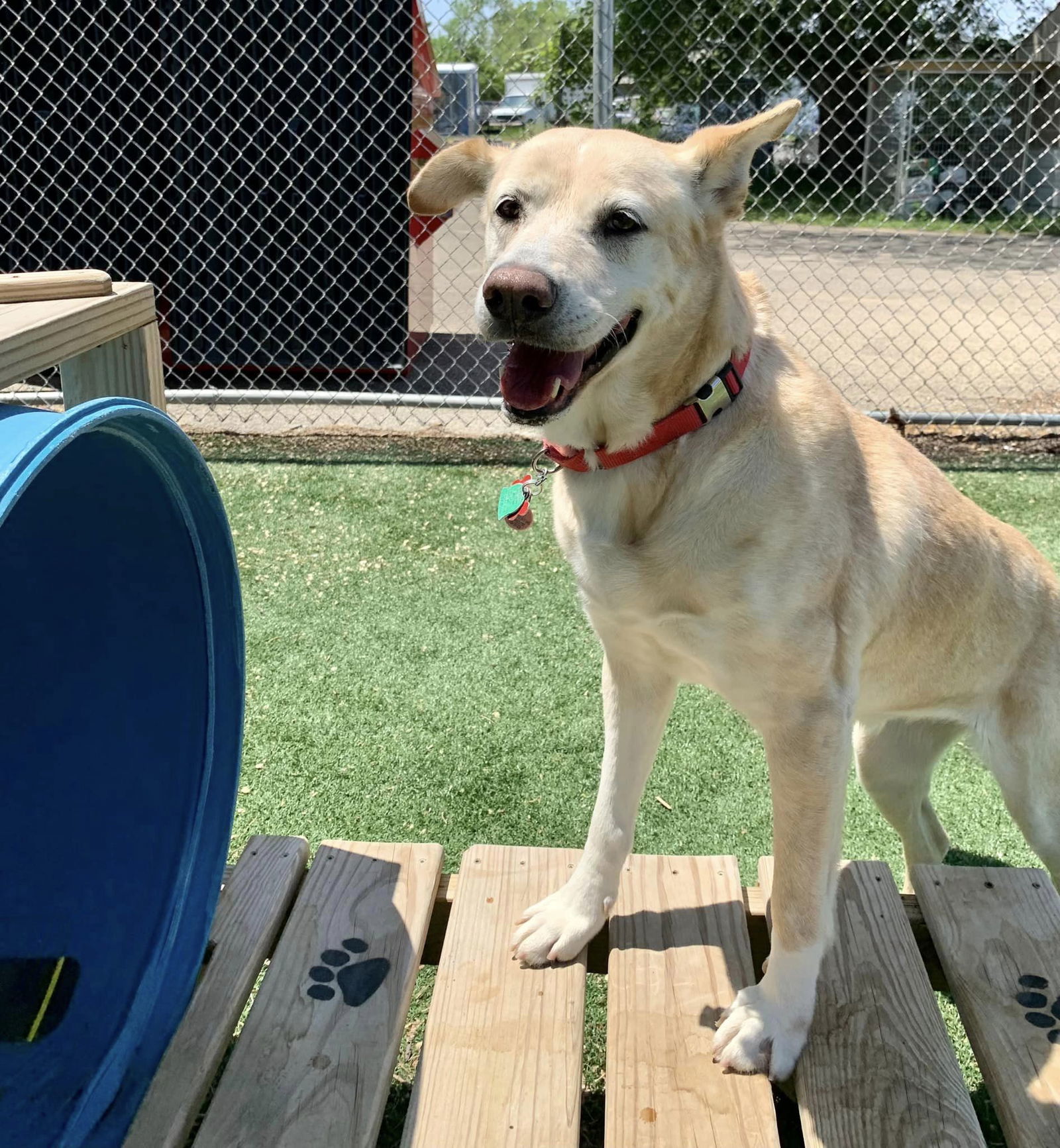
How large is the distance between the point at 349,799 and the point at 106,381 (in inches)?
50.7

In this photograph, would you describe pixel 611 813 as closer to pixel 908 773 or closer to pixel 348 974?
pixel 348 974

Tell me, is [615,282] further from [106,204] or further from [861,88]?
[861,88]

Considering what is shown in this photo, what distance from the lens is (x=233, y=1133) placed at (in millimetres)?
1621

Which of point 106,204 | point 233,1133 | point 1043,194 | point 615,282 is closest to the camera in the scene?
point 233,1133

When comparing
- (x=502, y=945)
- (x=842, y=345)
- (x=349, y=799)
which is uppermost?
(x=502, y=945)

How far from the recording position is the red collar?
181 centimetres

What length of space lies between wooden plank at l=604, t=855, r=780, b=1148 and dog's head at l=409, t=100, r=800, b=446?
0.91 meters

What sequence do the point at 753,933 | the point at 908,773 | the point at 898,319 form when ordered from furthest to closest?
the point at 898,319, the point at 908,773, the point at 753,933

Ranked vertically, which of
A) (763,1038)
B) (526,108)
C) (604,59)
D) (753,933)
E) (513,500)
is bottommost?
(526,108)

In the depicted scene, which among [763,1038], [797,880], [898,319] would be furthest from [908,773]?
[898,319]

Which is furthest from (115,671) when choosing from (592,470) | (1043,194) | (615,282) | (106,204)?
(1043,194)

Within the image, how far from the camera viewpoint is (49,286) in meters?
1.80

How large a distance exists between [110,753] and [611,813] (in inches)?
36.0

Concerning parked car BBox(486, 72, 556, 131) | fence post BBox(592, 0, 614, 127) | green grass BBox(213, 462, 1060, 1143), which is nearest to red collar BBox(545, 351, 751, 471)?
green grass BBox(213, 462, 1060, 1143)
